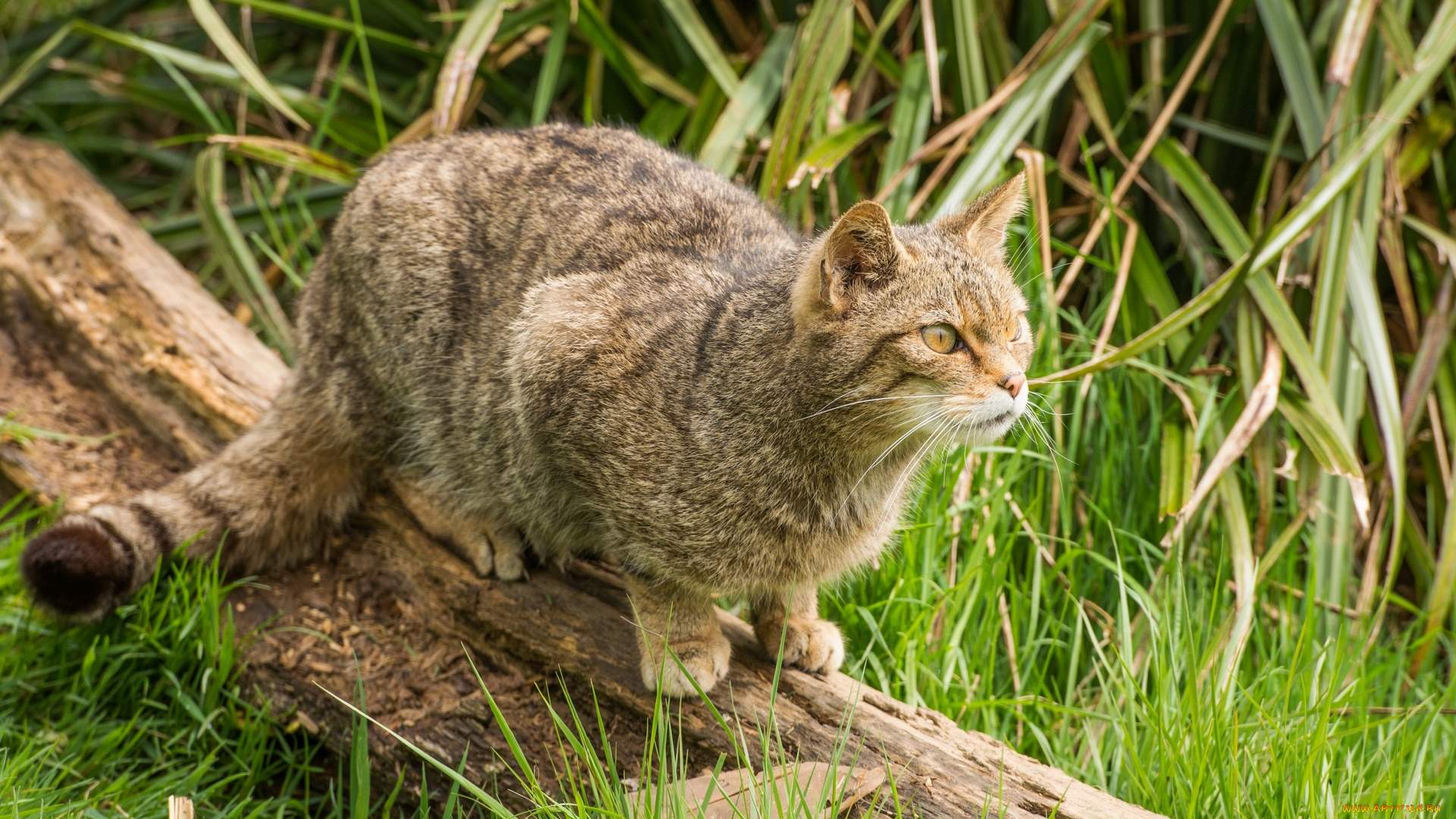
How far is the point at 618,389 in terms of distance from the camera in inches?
115

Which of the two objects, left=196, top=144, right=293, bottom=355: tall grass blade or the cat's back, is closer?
the cat's back

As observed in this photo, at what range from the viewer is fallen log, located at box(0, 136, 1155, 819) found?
2.70 m

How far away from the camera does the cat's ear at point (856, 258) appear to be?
2.53m

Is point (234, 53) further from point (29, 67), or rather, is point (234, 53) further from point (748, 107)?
point (748, 107)

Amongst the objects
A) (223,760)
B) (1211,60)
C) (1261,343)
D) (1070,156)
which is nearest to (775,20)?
(1070,156)

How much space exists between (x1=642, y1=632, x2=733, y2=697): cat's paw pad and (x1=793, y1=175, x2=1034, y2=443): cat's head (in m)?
0.68

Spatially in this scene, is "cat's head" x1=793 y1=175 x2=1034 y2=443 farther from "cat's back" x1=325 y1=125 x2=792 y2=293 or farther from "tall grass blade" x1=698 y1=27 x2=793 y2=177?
"tall grass blade" x1=698 y1=27 x2=793 y2=177

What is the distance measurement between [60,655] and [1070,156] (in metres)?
3.71

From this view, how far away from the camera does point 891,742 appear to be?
2.65m

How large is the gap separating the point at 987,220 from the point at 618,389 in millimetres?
982

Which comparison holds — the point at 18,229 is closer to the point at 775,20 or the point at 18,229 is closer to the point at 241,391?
the point at 241,391

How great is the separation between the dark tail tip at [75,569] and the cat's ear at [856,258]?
1943 millimetres

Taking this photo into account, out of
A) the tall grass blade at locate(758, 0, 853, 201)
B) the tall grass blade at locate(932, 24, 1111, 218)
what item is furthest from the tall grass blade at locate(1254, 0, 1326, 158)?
the tall grass blade at locate(758, 0, 853, 201)

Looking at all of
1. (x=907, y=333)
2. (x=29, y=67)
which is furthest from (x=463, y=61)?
(x=907, y=333)
